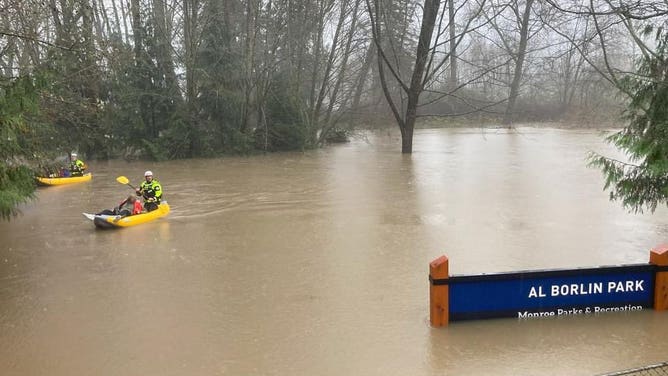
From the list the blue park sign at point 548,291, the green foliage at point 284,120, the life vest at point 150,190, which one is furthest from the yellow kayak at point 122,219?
the green foliage at point 284,120

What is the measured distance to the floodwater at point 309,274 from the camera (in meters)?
6.59

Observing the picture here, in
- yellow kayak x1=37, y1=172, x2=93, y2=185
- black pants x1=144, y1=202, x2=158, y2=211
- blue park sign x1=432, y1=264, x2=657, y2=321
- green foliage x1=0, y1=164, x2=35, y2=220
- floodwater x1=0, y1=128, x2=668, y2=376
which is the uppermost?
green foliage x1=0, y1=164, x2=35, y2=220

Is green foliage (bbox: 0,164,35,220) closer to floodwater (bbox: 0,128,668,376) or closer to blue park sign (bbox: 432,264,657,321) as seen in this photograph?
floodwater (bbox: 0,128,668,376)

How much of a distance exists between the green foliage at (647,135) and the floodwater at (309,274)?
197 cm

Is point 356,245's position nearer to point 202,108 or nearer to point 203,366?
point 203,366

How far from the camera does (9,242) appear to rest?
12188 mm

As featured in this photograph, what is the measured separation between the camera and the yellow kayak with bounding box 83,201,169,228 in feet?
43.1

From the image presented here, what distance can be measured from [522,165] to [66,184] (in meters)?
17.2

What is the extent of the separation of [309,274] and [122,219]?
5715 mm

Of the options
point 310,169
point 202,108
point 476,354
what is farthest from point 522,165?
point 476,354

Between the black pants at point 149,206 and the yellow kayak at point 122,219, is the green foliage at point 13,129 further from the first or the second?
the black pants at point 149,206

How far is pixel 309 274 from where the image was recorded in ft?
32.2

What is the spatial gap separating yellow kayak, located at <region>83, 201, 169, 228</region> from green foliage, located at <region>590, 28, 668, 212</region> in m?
9.84

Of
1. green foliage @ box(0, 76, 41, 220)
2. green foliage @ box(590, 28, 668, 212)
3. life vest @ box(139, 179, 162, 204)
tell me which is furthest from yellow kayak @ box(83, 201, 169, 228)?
green foliage @ box(590, 28, 668, 212)
